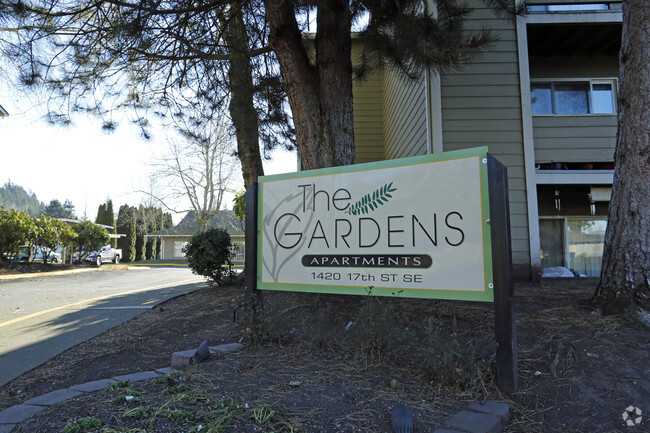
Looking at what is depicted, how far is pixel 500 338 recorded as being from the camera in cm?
285

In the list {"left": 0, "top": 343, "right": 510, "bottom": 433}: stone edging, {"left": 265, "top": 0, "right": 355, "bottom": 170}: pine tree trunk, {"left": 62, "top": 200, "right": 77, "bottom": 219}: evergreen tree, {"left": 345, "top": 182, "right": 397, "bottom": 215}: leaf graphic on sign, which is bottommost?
{"left": 0, "top": 343, "right": 510, "bottom": 433}: stone edging

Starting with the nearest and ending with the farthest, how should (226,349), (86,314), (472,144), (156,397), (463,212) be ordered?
(156,397)
(463,212)
(226,349)
(86,314)
(472,144)

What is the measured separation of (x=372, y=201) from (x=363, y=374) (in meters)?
1.44

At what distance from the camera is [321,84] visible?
5.17m

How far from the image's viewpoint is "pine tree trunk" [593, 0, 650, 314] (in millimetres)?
3752

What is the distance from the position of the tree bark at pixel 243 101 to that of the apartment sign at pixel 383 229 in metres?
3.62

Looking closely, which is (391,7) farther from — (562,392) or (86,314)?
(86,314)

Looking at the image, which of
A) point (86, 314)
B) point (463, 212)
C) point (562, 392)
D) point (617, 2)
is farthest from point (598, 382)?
point (617, 2)

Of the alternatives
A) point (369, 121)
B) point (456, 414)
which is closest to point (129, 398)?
point (456, 414)

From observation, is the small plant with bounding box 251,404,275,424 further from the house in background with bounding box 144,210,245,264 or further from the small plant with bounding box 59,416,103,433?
the house in background with bounding box 144,210,245,264

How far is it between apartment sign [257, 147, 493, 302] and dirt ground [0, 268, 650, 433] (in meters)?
0.33

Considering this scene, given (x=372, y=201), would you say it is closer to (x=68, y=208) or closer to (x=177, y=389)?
(x=177, y=389)

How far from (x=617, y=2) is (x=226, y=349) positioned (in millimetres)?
9741

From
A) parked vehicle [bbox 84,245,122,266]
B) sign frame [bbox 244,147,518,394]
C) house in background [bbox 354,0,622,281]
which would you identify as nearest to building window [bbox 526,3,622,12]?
house in background [bbox 354,0,622,281]
